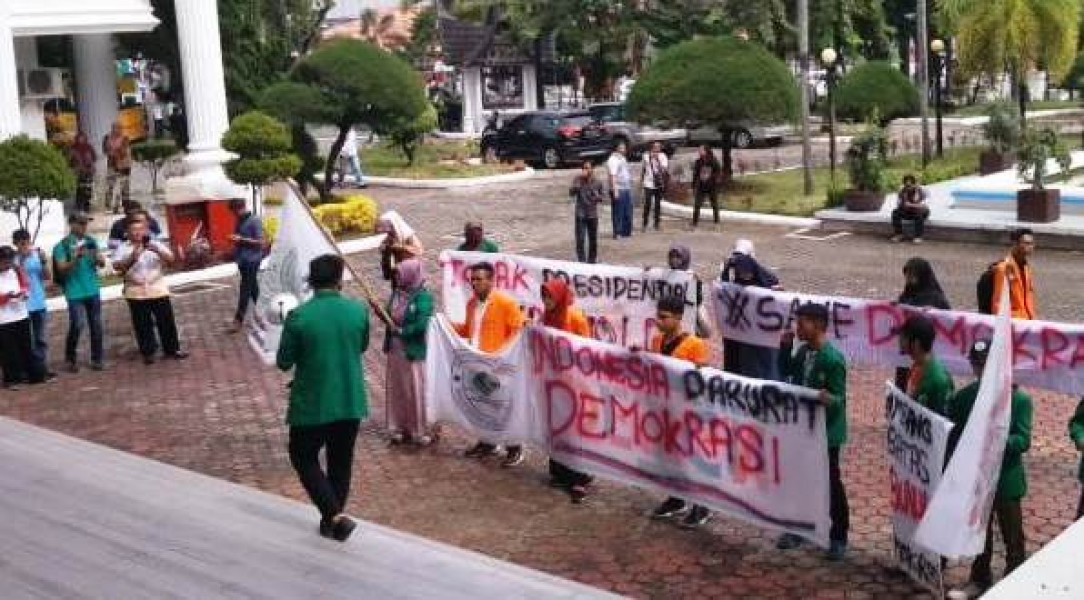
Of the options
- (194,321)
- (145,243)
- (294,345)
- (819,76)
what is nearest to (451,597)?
(294,345)

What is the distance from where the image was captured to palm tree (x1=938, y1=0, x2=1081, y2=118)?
2536cm

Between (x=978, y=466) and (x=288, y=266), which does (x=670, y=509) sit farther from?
(x=288, y=266)

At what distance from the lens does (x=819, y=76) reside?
5231 cm

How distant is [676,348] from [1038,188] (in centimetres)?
1312

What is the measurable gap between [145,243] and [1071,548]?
33.3 ft

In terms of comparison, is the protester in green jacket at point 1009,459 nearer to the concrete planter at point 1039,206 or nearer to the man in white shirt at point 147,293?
the man in white shirt at point 147,293

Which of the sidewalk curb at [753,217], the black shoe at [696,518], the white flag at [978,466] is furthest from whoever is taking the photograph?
the sidewalk curb at [753,217]

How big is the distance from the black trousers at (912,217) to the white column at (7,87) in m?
12.6

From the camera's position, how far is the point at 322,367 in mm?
7047

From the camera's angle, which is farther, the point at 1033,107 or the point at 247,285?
the point at 1033,107

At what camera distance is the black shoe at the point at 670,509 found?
7.82 meters

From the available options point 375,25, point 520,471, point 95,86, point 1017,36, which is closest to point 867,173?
point 1017,36

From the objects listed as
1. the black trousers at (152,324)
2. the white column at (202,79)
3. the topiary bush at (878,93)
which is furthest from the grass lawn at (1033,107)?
the black trousers at (152,324)

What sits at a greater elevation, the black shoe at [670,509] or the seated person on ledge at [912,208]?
the seated person on ledge at [912,208]
